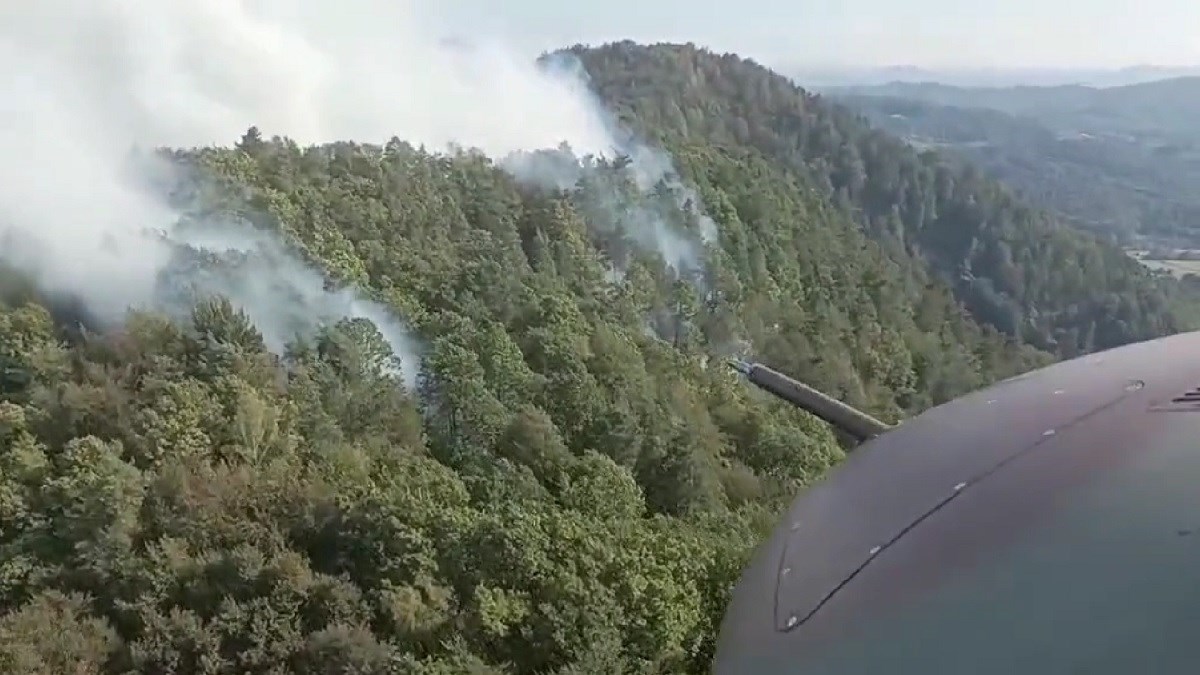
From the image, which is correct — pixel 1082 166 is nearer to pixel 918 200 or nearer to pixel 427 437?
pixel 918 200

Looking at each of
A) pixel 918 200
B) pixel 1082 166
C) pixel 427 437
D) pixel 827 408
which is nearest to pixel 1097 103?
pixel 1082 166

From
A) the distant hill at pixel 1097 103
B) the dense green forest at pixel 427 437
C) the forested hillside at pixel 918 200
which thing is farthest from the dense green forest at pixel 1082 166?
the dense green forest at pixel 427 437

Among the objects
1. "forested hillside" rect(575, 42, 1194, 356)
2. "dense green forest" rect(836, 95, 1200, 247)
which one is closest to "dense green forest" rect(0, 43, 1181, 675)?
"forested hillside" rect(575, 42, 1194, 356)

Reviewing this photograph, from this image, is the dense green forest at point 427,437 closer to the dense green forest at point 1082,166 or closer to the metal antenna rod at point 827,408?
the metal antenna rod at point 827,408

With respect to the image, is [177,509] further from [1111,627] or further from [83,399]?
[1111,627]

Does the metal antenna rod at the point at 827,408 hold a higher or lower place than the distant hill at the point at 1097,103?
higher

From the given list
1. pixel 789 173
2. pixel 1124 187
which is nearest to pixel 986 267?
pixel 789 173
